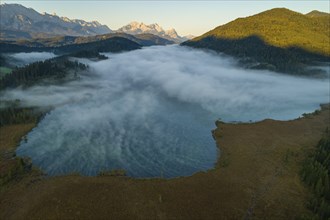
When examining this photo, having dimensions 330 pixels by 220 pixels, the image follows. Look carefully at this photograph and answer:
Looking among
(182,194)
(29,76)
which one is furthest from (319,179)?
(29,76)

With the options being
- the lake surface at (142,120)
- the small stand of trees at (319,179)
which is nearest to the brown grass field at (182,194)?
the small stand of trees at (319,179)

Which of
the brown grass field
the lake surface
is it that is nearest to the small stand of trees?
the brown grass field

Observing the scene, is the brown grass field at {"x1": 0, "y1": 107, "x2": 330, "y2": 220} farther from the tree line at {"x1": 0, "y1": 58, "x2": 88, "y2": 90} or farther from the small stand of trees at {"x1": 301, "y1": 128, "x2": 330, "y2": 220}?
the tree line at {"x1": 0, "y1": 58, "x2": 88, "y2": 90}

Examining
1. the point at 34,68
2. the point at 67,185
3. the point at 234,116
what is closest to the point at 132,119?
the point at 234,116

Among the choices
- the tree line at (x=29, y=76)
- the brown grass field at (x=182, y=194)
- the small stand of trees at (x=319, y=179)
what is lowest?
the brown grass field at (x=182, y=194)

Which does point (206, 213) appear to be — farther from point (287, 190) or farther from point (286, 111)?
point (286, 111)

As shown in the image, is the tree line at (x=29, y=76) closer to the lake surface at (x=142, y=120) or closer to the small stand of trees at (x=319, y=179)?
the lake surface at (x=142, y=120)

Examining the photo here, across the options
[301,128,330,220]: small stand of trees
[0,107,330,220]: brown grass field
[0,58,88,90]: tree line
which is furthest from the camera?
[0,58,88,90]: tree line
